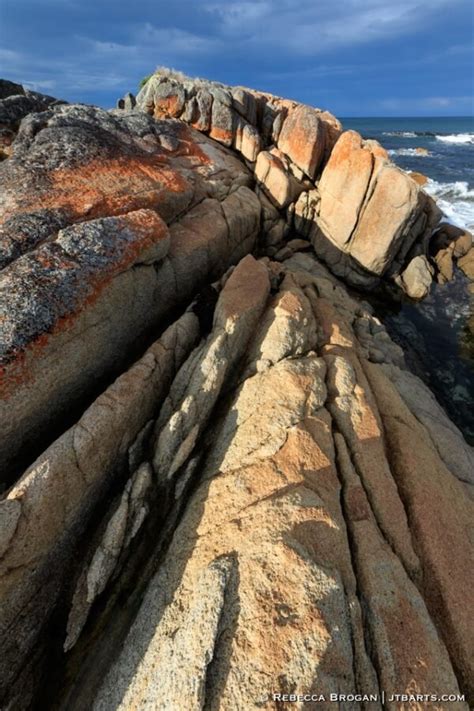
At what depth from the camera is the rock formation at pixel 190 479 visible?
742 cm

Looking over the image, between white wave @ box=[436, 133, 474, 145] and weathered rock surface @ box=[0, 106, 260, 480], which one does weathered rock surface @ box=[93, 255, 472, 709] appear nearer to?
weathered rock surface @ box=[0, 106, 260, 480]

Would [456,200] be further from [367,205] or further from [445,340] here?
[445,340]

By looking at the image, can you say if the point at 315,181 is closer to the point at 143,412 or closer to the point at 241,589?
the point at 143,412

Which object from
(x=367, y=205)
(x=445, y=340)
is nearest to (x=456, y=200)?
(x=367, y=205)

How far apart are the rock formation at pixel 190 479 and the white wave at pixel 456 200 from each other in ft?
108

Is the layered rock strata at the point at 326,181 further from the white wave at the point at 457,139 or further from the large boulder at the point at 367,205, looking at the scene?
the white wave at the point at 457,139

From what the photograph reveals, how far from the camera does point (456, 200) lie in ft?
162

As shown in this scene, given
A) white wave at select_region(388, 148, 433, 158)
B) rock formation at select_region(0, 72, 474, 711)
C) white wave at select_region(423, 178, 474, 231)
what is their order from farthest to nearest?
white wave at select_region(388, 148, 433, 158)
white wave at select_region(423, 178, 474, 231)
rock formation at select_region(0, 72, 474, 711)

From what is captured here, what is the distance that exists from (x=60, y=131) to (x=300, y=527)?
58.9 ft

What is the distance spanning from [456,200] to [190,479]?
180 feet

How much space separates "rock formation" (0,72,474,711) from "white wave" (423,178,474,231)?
3292 centimetres

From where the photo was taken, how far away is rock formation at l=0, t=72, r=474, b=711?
7422 millimetres

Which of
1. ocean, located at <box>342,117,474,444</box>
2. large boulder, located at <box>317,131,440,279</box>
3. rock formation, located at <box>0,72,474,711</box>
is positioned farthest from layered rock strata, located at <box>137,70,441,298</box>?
rock formation, located at <box>0,72,474,711</box>

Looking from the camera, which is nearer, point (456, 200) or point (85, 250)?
point (85, 250)
